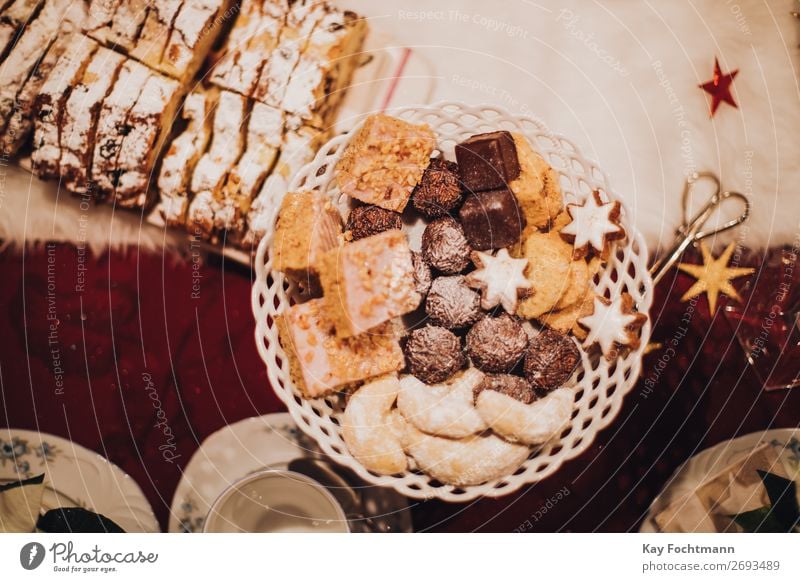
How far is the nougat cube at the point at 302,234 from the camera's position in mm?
680

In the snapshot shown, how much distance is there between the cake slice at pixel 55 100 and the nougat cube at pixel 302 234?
369 mm

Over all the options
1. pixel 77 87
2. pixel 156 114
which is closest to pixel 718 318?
pixel 156 114

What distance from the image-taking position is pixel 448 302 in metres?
0.71

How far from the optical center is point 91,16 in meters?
0.76

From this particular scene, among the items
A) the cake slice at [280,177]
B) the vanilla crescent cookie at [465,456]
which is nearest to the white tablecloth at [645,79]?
the cake slice at [280,177]

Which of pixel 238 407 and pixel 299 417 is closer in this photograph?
pixel 299 417

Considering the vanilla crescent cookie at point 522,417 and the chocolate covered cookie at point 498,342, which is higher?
the chocolate covered cookie at point 498,342

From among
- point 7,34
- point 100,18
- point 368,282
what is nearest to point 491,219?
point 368,282

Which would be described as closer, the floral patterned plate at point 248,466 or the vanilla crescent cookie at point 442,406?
the vanilla crescent cookie at point 442,406

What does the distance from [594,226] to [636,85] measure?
0.96ft

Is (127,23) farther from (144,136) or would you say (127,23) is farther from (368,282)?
(368,282)

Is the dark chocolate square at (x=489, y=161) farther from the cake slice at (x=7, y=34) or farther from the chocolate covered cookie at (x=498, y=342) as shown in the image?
the cake slice at (x=7, y=34)
